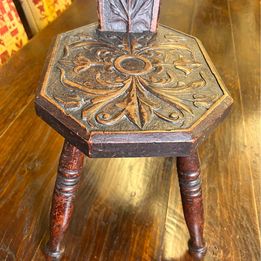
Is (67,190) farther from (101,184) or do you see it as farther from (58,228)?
(101,184)

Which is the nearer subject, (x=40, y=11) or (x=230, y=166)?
(x=230, y=166)

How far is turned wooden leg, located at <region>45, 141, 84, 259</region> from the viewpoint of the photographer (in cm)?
70

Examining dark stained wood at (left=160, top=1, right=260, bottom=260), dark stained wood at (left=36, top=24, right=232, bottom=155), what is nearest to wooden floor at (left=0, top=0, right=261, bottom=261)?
dark stained wood at (left=160, top=1, right=260, bottom=260)

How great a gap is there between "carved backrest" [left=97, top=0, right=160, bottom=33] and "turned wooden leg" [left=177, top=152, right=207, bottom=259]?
13.9 inches

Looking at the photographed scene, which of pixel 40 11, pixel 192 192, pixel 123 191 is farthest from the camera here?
pixel 40 11

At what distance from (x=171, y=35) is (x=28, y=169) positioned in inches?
22.3

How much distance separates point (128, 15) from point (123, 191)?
0.49 meters

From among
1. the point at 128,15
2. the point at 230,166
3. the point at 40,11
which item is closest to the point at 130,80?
the point at 128,15

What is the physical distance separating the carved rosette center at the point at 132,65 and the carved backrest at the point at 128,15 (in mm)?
145

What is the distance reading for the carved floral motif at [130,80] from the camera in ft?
1.96

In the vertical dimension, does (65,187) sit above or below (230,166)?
above

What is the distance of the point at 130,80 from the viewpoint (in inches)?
26.5

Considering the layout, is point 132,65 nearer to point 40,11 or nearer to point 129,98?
point 129,98

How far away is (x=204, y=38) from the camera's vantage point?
1.56 metres
